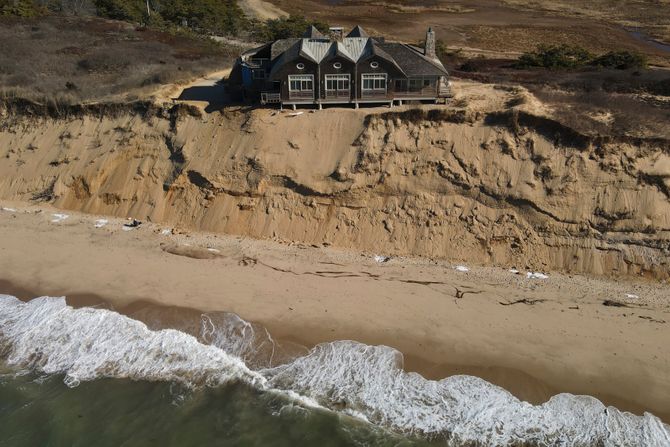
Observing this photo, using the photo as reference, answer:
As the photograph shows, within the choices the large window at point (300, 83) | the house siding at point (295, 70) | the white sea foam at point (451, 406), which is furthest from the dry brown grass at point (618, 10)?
the white sea foam at point (451, 406)

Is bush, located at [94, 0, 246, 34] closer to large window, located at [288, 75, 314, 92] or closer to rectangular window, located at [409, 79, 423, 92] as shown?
large window, located at [288, 75, 314, 92]

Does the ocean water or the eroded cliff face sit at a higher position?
the eroded cliff face

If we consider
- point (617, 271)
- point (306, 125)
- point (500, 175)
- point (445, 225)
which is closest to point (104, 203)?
point (306, 125)

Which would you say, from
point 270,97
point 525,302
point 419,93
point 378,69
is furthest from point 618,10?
point 525,302

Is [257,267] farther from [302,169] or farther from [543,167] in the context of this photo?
[543,167]

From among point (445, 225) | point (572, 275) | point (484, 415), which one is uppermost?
point (445, 225)

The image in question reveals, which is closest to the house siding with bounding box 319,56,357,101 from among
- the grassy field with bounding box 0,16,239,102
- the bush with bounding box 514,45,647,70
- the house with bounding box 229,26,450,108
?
the house with bounding box 229,26,450,108

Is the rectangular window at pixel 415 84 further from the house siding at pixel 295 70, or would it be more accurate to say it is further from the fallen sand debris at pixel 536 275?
the fallen sand debris at pixel 536 275

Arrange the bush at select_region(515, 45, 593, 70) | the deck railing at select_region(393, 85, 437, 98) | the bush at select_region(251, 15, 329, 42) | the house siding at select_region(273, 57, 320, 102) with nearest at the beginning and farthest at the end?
1. the house siding at select_region(273, 57, 320, 102)
2. the deck railing at select_region(393, 85, 437, 98)
3. the bush at select_region(515, 45, 593, 70)
4. the bush at select_region(251, 15, 329, 42)
